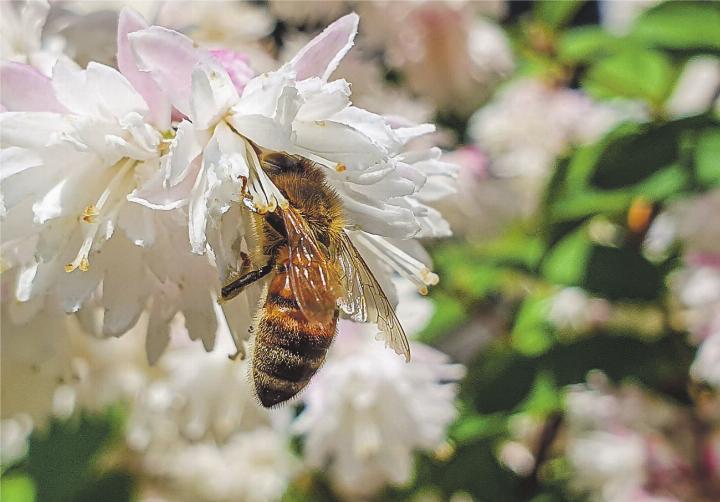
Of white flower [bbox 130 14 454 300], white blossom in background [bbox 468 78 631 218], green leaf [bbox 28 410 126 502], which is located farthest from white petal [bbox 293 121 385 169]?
white blossom in background [bbox 468 78 631 218]

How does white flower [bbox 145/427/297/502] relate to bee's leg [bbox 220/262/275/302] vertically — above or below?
below

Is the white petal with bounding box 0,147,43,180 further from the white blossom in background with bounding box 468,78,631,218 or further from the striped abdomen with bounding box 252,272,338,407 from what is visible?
the white blossom in background with bounding box 468,78,631,218

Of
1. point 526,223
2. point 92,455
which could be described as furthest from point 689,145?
point 92,455

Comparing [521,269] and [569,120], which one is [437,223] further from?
[569,120]

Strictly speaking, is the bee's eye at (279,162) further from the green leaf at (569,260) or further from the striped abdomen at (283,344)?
the green leaf at (569,260)

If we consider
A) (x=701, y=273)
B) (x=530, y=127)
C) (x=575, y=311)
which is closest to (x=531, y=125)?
(x=530, y=127)

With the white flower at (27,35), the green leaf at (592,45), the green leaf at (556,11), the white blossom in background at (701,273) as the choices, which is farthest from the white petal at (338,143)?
the green leaf at (556,11)

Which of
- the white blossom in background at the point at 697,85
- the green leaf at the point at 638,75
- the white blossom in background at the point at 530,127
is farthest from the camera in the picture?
the white blossom in background at the point at 530,127
